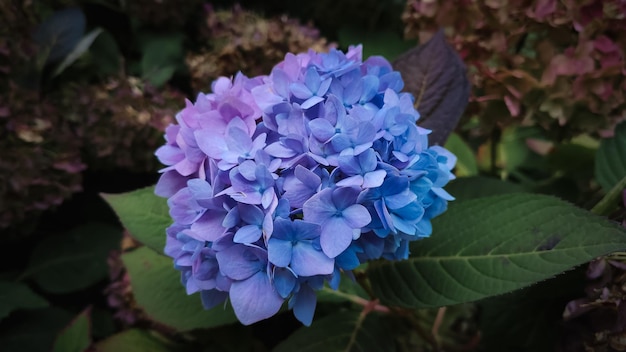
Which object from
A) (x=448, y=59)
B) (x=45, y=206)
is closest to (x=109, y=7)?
(x=45, y=206)

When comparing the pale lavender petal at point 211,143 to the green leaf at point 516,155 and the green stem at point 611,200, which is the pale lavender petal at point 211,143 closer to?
the green stem at point 611,200

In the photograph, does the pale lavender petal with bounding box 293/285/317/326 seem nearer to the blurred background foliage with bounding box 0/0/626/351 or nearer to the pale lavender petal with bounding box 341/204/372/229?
the pale lavender petal with bounding box 341/204/372/229

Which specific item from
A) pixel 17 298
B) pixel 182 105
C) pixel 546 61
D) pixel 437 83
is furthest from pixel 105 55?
pixel 546 61

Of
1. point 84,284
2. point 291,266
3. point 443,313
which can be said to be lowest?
point 84,284

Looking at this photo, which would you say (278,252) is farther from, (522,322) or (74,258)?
(74,258)

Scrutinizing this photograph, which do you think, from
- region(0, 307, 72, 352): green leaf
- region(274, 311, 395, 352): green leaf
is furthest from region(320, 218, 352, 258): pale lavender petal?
region(0, 307, 72, 352): green leaf

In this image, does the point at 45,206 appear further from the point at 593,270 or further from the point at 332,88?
the point at 593,270

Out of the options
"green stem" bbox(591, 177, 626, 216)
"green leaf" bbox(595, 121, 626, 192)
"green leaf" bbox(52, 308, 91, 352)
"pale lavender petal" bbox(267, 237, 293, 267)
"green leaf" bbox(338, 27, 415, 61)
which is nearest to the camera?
"pale lavender petal" bbox(267, 237, 293, 267)
